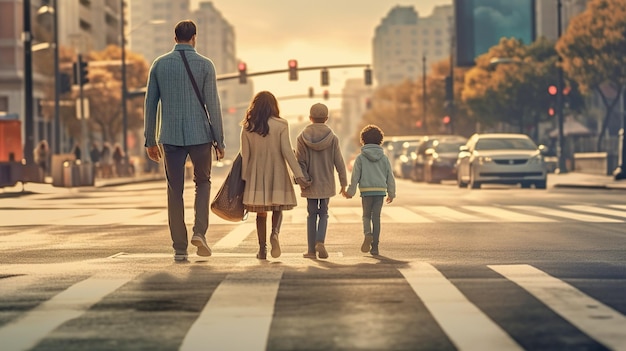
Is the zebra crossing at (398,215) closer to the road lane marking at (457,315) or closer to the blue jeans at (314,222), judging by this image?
the blue jeans at (314,222)

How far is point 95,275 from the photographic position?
10.4m

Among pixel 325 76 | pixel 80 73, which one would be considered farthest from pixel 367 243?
pixel 325 76

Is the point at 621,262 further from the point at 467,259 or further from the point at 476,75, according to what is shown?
the point at 476,75

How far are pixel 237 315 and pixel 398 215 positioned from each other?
43.8ft

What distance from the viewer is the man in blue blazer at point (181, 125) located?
473 inches

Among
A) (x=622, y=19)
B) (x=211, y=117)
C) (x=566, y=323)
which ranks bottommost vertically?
(x=566, y=323)

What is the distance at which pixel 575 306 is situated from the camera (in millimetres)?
8516

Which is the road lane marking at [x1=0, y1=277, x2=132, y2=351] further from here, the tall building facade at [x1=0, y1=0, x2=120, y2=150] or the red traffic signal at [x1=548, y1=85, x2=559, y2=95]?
the tall building facade at [x1=0, y1=0, x2=120, y2=150]

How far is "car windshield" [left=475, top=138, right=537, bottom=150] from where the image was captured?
127 ft

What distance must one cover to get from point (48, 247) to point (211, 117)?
317 centimetres

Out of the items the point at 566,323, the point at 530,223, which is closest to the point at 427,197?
the point at 530,223

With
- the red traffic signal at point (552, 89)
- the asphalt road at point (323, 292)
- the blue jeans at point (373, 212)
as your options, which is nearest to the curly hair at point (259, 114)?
the asphalt road at point (323, 292)

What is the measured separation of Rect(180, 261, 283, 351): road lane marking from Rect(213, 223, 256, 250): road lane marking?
4205mm

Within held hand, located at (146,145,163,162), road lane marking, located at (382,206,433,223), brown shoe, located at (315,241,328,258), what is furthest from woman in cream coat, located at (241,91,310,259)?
road lane marking, located at (382,206,433,223)
